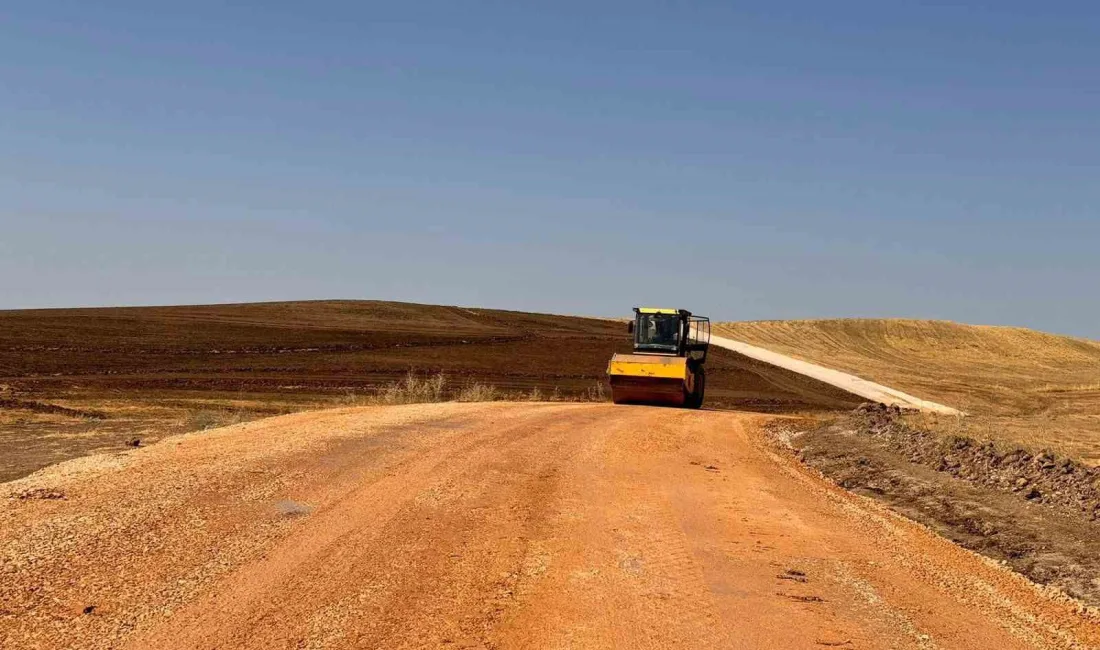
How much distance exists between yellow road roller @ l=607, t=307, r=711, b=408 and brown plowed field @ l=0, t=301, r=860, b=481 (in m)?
8.11

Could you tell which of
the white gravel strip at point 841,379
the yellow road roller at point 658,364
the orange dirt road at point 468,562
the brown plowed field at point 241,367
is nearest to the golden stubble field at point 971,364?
the white gravel strip at point 841,379

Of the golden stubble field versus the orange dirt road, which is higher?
the golden stubble field

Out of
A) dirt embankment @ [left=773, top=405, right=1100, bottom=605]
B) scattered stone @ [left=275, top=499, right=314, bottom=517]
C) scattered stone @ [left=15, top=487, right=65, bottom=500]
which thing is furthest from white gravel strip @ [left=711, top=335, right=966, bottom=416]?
scattered stone @ [left=15, top=487, right=65, bottom=500]

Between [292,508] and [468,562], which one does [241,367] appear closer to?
[292,508]

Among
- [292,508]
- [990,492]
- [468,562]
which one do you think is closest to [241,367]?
[292,508]

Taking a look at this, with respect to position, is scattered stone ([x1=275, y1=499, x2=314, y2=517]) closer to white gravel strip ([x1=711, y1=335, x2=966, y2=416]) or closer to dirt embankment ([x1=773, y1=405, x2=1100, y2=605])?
dirt embankment ([x1=773, y1=405, x2=1100, y2=605])

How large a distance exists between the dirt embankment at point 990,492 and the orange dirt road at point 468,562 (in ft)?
1.52

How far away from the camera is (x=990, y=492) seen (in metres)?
12.4

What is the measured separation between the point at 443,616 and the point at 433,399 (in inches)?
953

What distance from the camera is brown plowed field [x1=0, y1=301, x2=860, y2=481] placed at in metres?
24.3

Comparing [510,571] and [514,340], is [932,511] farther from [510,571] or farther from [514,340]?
[514,340]

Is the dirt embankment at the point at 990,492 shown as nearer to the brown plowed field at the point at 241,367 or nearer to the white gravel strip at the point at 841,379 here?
the brown plowed field at the point at 241,367

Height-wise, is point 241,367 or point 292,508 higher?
point 292,508

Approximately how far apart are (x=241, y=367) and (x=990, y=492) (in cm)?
4017
